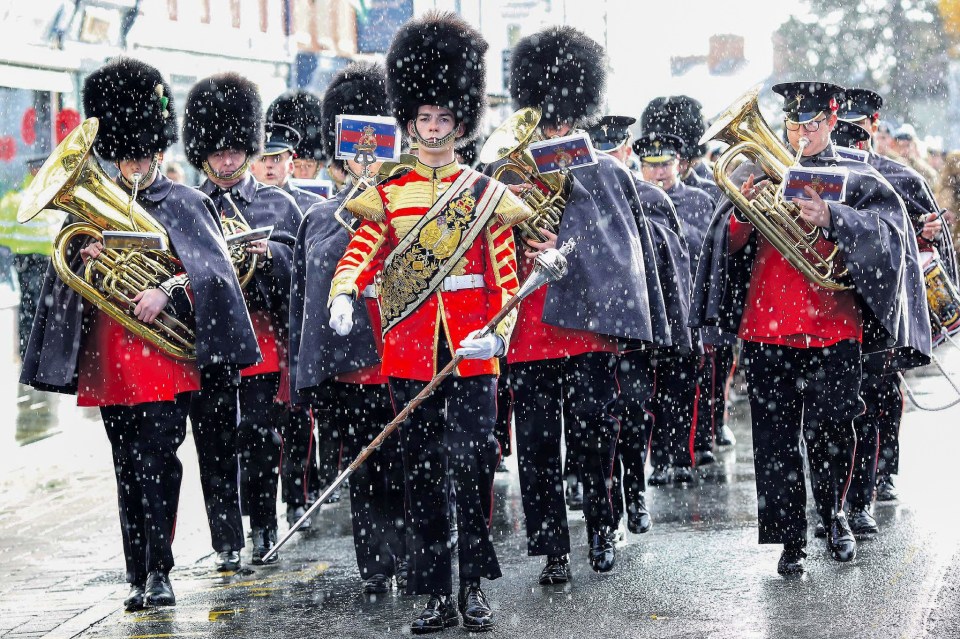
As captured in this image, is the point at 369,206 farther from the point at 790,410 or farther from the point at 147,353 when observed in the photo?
the point at 790,410

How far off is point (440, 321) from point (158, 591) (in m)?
1.69

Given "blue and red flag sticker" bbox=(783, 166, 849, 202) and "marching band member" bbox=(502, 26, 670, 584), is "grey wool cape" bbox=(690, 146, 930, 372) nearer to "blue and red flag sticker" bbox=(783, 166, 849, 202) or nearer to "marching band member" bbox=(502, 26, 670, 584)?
"blue and red flag sticker" bbox=(783, 166, 849, 202)

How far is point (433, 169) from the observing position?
→ 21.2 ft

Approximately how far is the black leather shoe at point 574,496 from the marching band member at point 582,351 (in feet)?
5.15

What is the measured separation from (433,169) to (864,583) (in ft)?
7.70

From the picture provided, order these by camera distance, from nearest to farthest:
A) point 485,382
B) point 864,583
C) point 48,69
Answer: point 485,382
point 864,583
point 48,69

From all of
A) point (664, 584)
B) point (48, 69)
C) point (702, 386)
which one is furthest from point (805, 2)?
point (664, 584)

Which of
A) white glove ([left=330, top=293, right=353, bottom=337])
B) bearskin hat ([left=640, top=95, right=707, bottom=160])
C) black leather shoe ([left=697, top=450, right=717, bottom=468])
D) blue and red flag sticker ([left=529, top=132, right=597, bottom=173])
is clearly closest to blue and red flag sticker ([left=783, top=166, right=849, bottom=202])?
blue and red flag sticker ([left=529, top=132, right=597, bottom=173])

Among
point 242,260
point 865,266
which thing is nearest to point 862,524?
point 865,266

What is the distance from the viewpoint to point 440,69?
6.76 metres

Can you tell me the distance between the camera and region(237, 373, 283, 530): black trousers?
8211 millimetres

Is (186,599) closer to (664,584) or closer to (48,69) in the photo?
(664,584)

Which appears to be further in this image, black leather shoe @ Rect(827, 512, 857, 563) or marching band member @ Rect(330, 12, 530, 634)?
black leather shoe @ Rect(827, 512, 857, 563)

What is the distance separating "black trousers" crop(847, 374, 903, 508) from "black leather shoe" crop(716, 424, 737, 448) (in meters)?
2.51
